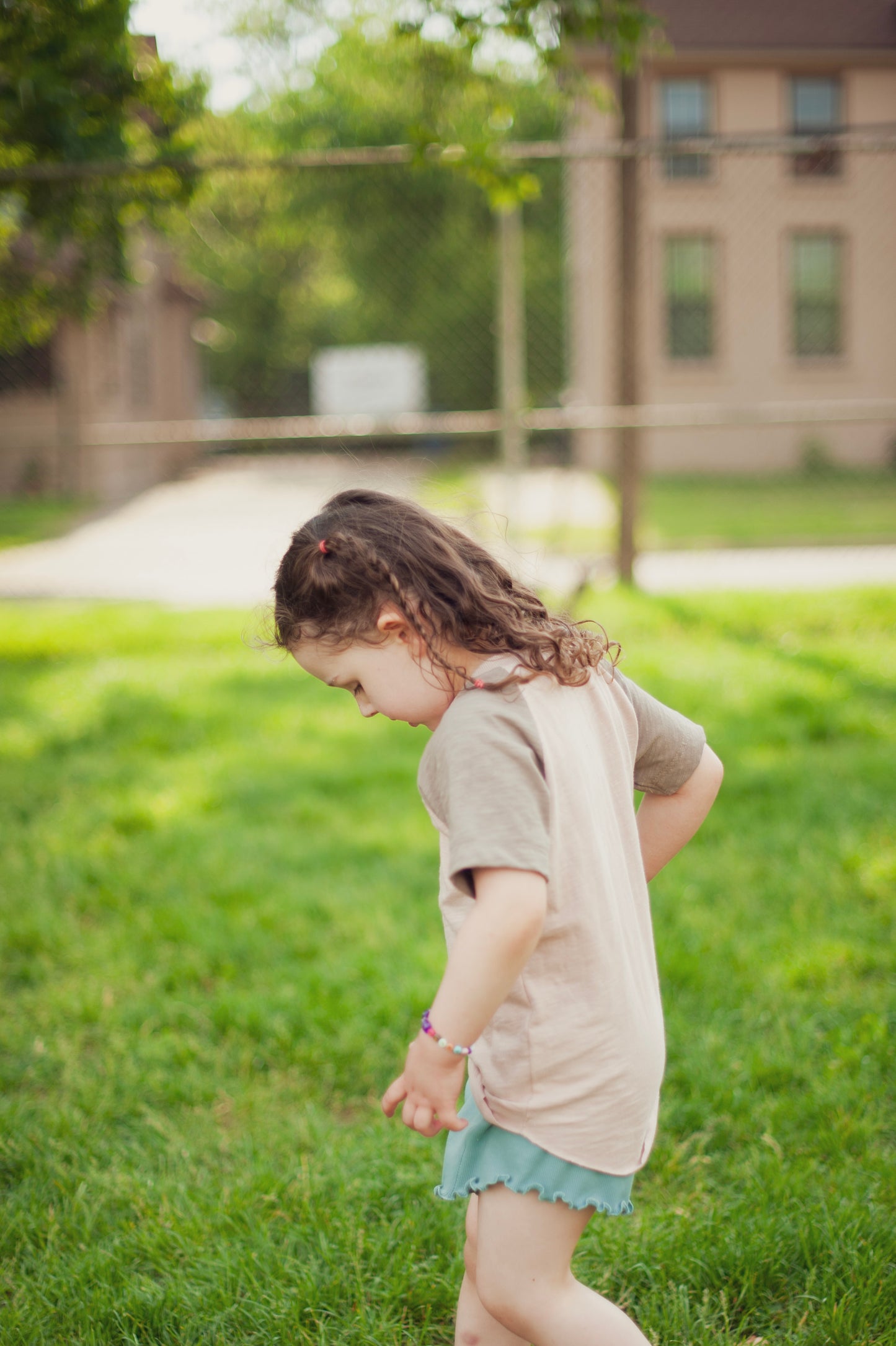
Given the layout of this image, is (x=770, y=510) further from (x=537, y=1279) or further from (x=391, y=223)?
(x=537, y=1279)

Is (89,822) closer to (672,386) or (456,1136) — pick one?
(456,1136)

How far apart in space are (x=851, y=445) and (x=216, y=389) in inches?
872

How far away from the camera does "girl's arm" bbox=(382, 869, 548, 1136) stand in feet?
3.57

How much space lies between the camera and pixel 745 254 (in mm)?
15016

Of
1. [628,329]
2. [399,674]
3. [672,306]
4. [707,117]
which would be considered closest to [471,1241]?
[399,674]

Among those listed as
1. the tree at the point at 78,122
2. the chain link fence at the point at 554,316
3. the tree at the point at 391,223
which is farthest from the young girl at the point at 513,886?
the tree at the point at 391,223

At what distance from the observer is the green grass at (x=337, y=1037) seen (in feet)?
5.62

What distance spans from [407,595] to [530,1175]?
647mm

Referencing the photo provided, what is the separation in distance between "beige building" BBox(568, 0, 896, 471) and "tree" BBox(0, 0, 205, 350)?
17.5 ft

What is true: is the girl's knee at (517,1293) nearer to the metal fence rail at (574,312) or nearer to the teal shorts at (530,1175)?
the teal shorts at (530,1175)

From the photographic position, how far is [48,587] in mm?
7691

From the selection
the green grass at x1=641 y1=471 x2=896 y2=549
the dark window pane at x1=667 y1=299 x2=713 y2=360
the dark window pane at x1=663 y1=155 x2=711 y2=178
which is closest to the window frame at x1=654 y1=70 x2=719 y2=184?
Result: the dark window pane at x1=663 y1=155 x2=711 y2=178

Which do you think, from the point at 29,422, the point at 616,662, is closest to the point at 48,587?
the point at 616,662

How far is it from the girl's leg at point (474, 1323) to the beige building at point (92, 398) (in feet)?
39.1
